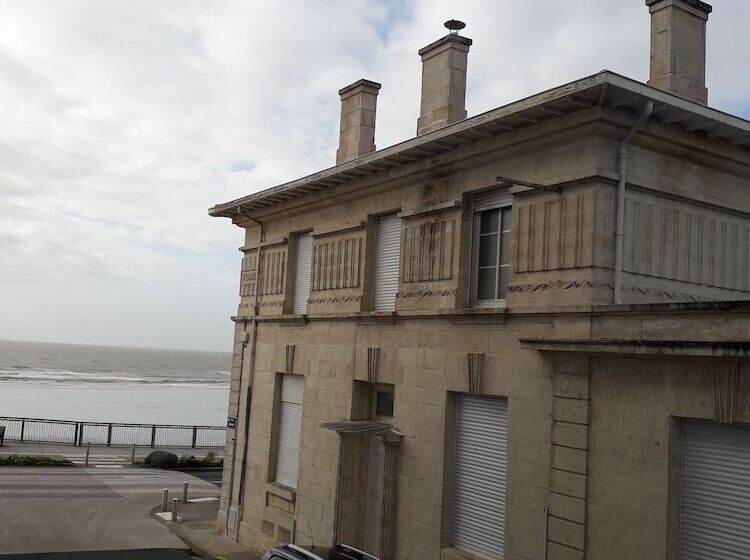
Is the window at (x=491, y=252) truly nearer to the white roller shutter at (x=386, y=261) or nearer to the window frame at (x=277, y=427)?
the white roller shutter at (x=386, y=261)

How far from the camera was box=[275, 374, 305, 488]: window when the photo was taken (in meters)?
17.4

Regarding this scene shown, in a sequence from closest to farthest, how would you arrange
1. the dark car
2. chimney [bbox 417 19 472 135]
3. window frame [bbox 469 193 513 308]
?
the dark car
window frame [bbox 469 193 513 308]
chimney [bbox 417 19 472 135]

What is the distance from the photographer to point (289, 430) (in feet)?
58.1

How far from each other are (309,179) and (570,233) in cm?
709

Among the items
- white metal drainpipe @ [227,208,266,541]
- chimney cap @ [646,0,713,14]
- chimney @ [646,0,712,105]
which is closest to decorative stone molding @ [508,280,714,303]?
chimney @ [646,0,712,105]

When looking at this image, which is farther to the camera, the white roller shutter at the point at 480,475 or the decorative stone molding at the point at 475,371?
the decorative stone molding at the point at 475,371

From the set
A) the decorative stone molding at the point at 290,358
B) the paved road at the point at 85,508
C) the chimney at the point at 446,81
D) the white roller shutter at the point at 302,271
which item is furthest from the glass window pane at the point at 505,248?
the paved road at the point at 85,508

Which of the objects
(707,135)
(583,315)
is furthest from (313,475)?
(707,135)

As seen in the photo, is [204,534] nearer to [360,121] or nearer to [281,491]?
[281,491]

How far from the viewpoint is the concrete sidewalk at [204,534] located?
57.2ft

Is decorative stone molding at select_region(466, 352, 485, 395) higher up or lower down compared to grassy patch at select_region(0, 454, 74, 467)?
higher up

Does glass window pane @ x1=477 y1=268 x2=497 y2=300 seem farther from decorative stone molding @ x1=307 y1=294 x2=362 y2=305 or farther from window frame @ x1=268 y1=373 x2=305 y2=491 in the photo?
window frame @ x1=268 y1=373 x2=305 y2=491

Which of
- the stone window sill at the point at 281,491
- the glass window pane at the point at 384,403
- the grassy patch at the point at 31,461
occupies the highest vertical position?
the glass window pane at the point at 384,403

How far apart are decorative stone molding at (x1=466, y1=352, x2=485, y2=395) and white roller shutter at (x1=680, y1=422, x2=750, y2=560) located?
3543 millimetres
